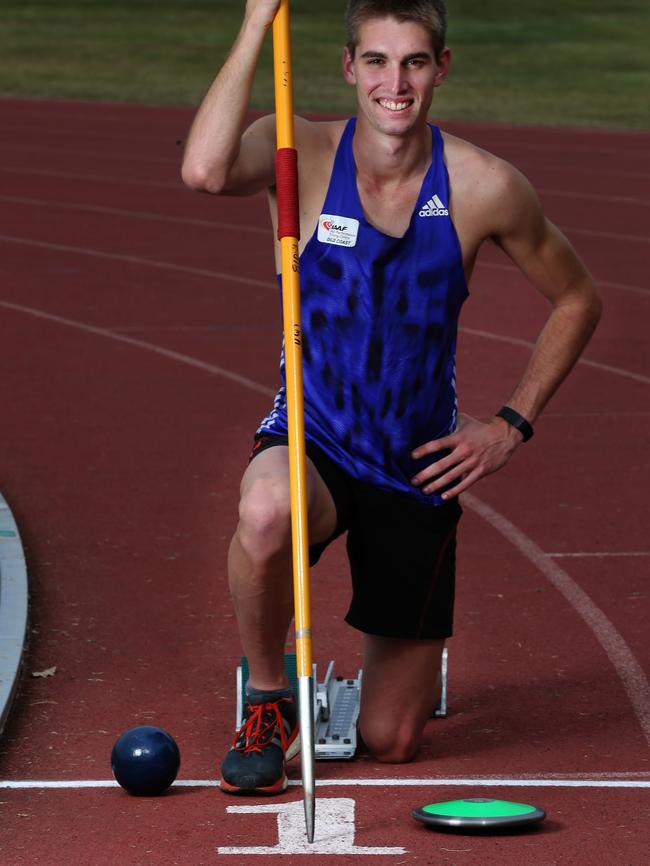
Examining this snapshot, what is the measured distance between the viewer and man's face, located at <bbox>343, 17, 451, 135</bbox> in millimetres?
4738

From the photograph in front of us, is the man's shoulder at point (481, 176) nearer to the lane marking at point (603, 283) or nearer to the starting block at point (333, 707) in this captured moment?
the starting block at point (333, 707)

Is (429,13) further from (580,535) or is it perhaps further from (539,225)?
(580,535)

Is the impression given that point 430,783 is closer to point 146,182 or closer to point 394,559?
point 394,559

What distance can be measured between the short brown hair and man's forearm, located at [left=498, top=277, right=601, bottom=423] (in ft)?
2.56

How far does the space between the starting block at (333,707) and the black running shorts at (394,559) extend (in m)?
0.24

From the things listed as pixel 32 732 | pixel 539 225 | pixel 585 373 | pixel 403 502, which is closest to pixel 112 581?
pixel 32 732

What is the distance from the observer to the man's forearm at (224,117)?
4.45 metres

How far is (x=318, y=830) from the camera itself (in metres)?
4.41

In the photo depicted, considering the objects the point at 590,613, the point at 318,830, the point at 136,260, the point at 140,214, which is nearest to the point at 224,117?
the point at 318,830

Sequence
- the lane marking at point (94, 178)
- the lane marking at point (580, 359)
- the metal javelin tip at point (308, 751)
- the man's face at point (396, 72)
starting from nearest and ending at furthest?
the metal javelin tip at point (308, 751), the man's face at point (396, 72), the lane marking at point (580, 359), the lane marking at point (94, 178)

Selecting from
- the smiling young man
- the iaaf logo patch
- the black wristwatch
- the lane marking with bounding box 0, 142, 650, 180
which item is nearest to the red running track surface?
the smiling young man

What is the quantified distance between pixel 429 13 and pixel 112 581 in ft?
8.83

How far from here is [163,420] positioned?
9242mm

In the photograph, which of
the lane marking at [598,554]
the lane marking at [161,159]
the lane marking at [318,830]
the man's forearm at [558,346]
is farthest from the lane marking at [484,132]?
the lane marking at [318,830]
